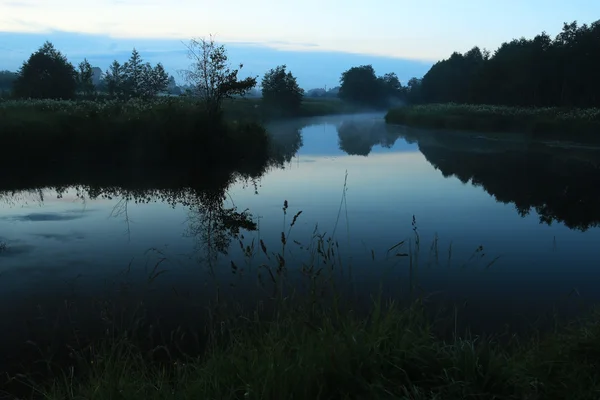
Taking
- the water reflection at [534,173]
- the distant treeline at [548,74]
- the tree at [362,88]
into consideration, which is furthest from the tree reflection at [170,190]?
the tree at [362,88]

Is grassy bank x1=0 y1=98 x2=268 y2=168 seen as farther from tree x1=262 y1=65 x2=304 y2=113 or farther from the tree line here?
tree x1=262 y1=65 x2=304 y2=113

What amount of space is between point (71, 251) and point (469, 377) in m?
6.95

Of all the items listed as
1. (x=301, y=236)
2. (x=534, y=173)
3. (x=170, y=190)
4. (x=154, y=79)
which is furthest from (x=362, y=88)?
(x=301, y=236)

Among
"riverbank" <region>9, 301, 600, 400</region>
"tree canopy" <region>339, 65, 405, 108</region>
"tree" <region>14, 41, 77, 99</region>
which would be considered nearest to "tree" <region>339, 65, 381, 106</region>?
"tree canopy" <region>339, 65, 405, 108</region>

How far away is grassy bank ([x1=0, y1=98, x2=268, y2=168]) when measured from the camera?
16.8m

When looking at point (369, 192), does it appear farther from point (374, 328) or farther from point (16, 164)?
point (16, 164)

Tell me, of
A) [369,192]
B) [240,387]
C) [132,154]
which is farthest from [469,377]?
[132,154]

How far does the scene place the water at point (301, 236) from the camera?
19.9 ft

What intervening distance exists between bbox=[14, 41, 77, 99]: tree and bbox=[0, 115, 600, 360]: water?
106ft

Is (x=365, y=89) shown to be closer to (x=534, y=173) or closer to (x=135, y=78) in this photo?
(x=135, y=78)

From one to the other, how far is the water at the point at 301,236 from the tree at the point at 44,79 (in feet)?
106

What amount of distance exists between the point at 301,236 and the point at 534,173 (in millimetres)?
12716

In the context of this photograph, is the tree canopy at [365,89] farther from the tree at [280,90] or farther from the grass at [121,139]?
the grass at [121,139]

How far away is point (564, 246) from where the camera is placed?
339 inches
